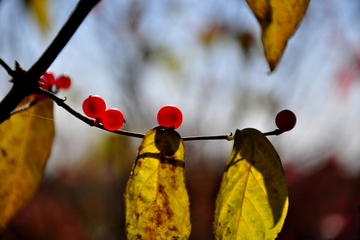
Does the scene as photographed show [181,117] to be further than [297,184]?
No

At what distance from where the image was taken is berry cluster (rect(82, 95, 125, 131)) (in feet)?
2.18

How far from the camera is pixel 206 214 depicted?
3561 mm

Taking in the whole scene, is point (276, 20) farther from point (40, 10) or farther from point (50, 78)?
→ point (40, 10)

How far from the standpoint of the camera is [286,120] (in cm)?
71

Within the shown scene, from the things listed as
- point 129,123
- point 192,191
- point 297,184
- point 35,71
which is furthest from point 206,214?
point 35,71

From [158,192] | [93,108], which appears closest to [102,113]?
[93,108]

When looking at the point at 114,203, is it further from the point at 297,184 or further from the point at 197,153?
the point at 297,184

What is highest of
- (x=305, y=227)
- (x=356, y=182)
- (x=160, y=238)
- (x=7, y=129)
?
(x=356, y=182)

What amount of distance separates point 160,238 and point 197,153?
11.7 feet

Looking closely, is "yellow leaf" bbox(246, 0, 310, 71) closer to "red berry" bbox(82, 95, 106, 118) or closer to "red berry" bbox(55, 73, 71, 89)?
"red berry" bbox(82, 95, 106, 118)

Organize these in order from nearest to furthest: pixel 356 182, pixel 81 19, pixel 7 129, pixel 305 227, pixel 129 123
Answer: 1. pixel 81 19
2. pixel 7 129
3. pixel 305 227
4. pixel 356 182
5. pixel 129 123

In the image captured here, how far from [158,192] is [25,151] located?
10.7 inches

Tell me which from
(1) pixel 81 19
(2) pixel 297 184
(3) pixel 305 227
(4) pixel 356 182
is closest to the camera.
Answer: (1) pixel 81 19

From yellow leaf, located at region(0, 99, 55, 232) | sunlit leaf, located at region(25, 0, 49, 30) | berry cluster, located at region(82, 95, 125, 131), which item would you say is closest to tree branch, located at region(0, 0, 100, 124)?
berry cluster, located at region(82, 95, 125, 131)
